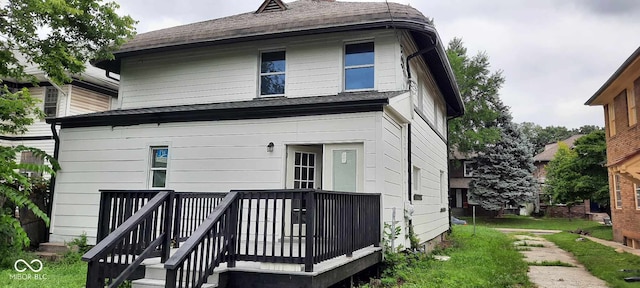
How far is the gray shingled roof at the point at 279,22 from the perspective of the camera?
8.25m

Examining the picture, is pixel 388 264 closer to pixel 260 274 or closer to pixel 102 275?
pixel 260 274

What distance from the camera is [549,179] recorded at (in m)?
30.0

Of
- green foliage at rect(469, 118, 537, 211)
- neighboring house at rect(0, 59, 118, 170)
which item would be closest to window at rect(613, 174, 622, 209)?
green foliage at rect(469, 118, 537, 211)

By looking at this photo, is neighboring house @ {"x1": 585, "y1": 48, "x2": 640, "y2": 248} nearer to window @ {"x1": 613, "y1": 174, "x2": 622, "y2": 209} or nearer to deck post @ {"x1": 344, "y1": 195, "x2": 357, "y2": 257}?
window @ {"x1": 613, "y1": 174, "x2": 622, "y2": 209}

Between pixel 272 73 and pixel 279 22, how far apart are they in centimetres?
111

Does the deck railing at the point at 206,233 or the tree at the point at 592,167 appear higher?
the tree at the point at 592,167

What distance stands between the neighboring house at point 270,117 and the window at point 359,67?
0.02 metres

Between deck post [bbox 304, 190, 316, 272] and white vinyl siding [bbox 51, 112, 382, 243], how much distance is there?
8.57 feet

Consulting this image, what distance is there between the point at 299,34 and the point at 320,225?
17.1ft

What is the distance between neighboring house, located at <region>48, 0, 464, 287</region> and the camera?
7258mm

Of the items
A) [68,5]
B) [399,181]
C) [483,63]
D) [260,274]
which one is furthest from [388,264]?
[483,63]

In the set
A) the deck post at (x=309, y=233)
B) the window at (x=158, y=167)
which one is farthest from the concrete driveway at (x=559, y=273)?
the window at (x=158, y=167)

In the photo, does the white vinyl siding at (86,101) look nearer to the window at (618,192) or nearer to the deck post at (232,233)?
the deck post at (232,233)

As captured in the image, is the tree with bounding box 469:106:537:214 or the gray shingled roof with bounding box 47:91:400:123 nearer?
the gray shingled roof with bounding box 47:91:400:123
